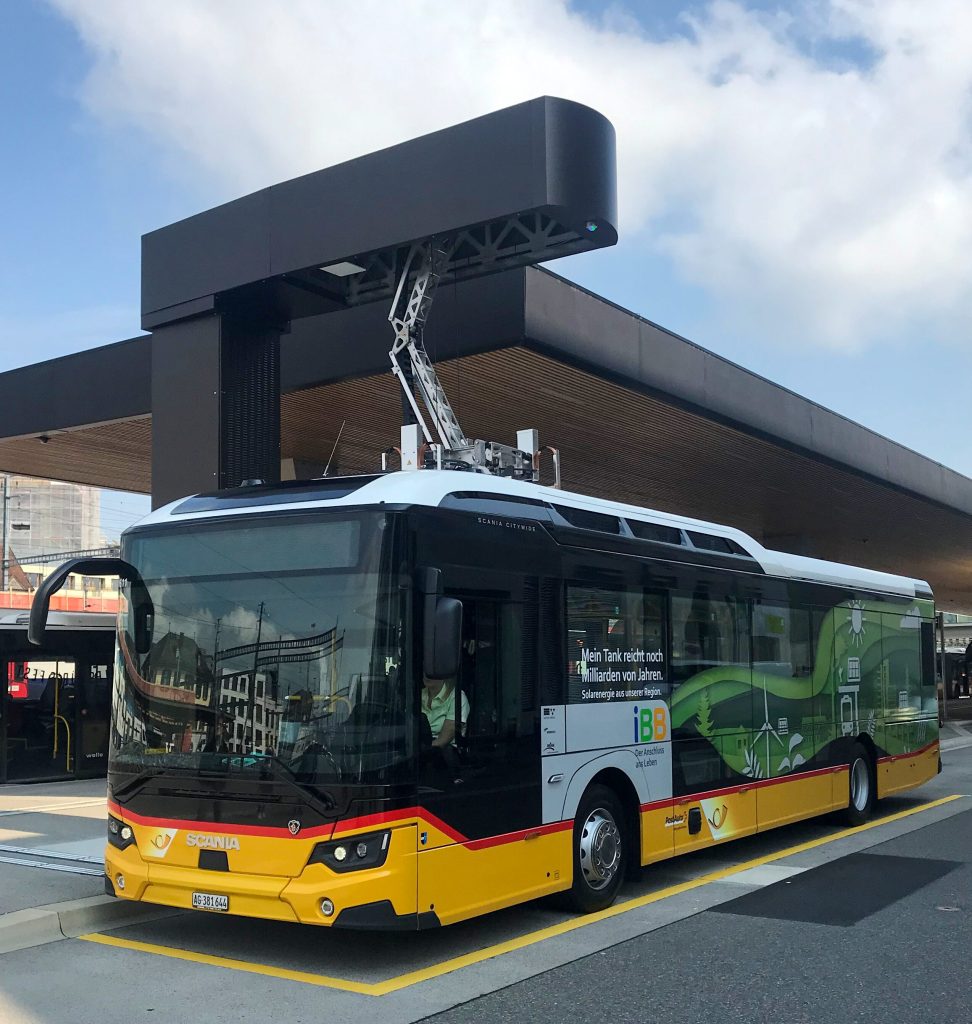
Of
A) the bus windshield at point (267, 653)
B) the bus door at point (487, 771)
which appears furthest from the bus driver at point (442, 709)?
the bus windshield at point (267, 653)

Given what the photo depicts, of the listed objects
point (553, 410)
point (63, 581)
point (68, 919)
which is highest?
point (553, 410)

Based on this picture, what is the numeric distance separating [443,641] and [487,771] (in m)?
1.16

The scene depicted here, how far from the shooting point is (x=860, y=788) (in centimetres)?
1316

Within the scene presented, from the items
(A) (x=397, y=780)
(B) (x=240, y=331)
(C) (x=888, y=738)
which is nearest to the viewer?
(A) (x=397, y=780)

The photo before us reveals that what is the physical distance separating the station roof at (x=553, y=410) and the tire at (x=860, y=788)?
5.17 m

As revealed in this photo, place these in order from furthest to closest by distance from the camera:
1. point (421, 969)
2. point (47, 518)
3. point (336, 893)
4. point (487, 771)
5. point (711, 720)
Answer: point (47, 518)
point (711, 720)
point (487, 771)
point (421, 969)
point (336, 893)

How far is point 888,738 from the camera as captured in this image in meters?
14.0

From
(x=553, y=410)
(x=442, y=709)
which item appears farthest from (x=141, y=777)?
(x=553, y=410)

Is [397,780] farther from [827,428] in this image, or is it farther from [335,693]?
[827,428]

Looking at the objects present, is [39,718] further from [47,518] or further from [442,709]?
[47,518]

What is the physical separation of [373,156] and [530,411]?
6200 mm

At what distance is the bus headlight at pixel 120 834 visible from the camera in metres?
7.36

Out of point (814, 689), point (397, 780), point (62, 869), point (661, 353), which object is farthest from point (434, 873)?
point (661, 353)

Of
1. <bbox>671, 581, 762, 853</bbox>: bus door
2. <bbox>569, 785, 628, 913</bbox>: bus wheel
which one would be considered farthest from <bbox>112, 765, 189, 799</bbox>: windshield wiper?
<bbox>671, 581, 762, 853</bbox>: bus door
